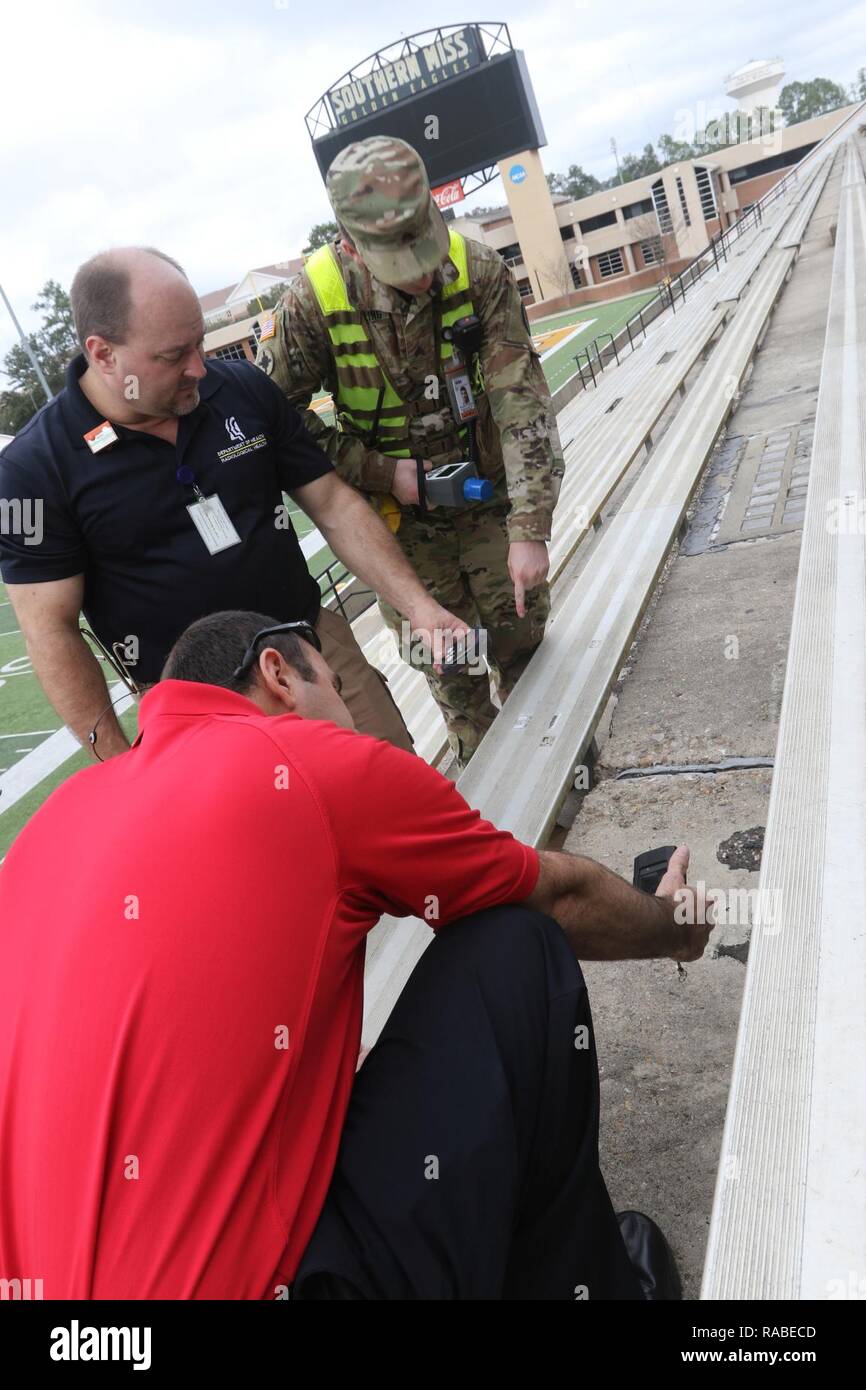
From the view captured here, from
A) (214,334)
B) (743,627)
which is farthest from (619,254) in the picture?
(743,627)

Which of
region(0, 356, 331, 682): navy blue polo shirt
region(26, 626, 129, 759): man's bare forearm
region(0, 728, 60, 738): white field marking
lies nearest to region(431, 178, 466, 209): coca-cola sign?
region(0, 728, 60, 738): white field marking

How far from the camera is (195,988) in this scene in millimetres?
1276

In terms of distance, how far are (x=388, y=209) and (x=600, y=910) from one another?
2.12m

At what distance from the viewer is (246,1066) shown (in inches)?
50.5

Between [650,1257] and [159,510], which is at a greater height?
[159,510]

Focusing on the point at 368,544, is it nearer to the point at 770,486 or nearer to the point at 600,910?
the point at 600,910

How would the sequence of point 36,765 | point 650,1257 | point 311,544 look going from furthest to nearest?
point 311,544 < point 36,765 < point 650,1257

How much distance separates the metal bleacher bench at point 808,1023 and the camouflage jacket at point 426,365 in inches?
41.1

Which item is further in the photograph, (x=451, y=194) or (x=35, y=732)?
(x=451, y=194)

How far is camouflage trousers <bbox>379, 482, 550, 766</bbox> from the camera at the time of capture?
3.67m

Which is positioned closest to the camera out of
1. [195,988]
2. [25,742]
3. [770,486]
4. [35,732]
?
[195,988]

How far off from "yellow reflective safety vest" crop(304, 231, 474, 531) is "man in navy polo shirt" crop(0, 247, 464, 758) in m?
0.50

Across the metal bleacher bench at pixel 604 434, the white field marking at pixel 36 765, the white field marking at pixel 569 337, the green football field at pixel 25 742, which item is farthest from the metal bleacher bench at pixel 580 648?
the white field marking at pixel 569 337

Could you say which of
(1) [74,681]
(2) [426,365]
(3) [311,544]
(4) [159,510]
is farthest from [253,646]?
(3) [311,544]
